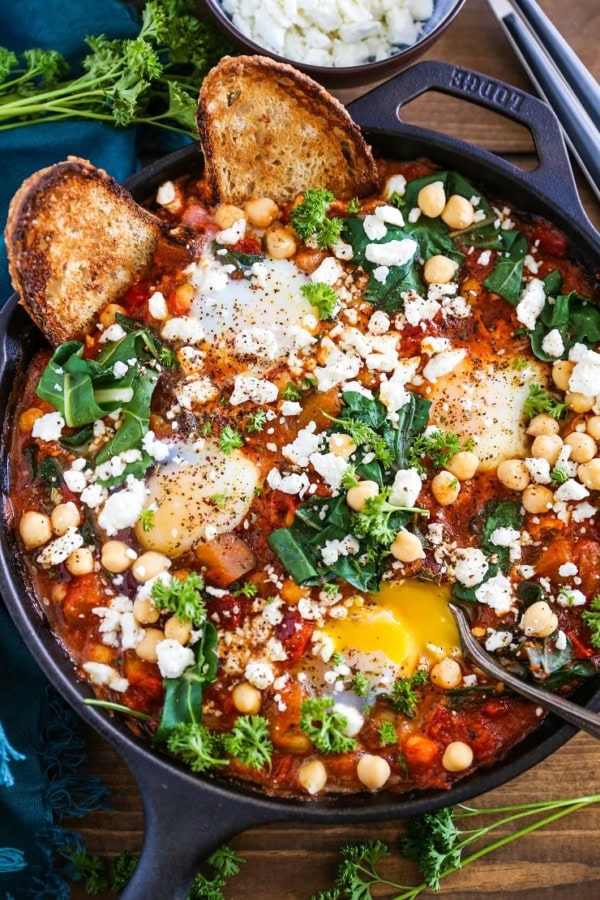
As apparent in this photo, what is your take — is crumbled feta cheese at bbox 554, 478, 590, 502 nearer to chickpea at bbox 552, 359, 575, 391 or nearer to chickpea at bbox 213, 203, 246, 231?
chickpea at bbox 552, 359, 575, 391

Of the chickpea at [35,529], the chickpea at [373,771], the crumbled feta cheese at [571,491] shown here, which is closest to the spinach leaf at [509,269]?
the crumbled feta cheese at [571,491]

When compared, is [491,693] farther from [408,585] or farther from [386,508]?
[386,508]

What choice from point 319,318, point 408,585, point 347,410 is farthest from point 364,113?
point 408,585

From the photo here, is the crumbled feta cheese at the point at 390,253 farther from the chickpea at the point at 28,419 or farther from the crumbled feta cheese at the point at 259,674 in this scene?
the crumbled feta cheese at the point at 259,674

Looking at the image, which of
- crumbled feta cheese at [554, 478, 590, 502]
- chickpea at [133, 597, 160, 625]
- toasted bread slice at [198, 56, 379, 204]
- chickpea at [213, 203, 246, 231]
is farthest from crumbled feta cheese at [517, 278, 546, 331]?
chickpea at [133, 597, 160, 625]

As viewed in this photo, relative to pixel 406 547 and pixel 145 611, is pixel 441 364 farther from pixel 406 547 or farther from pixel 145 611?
pixel 145 611

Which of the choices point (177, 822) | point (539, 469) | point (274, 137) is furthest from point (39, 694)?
point (274, 137)

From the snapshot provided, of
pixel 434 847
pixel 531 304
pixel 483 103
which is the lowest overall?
pixel 434 847
